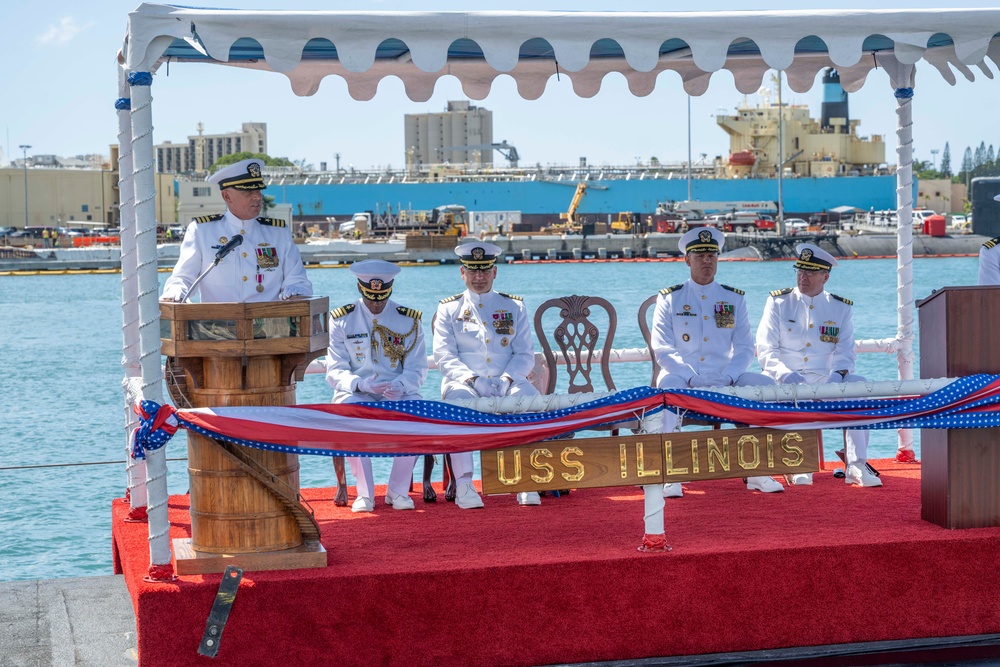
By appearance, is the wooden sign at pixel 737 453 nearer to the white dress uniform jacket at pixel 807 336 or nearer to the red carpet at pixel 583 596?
the red carpet at pixel 583 596

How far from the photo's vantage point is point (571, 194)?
98625 millimetres

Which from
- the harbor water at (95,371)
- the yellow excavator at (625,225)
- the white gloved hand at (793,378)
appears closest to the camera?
the white gloved hand at (793,378)

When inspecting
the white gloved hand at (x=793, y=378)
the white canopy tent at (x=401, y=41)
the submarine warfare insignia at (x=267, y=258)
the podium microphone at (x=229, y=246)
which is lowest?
the white gloved hand at (x=793, y=378)

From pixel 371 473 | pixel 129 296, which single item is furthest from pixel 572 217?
pixel 129 296

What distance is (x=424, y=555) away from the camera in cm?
496

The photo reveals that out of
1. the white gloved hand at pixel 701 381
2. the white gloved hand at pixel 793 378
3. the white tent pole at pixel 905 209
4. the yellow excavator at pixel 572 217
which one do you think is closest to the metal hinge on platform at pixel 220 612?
the white gloved hand at pixel 701 381

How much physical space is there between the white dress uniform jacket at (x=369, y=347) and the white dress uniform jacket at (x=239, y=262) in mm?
791

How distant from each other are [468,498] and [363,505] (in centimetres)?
50

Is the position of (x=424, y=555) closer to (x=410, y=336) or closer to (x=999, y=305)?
(x=410, y=336)

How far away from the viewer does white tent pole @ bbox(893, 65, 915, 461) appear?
6828 millimetres

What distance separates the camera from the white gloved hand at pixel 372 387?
20.1 feet

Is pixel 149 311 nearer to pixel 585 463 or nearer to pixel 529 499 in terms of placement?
pixel 585 463

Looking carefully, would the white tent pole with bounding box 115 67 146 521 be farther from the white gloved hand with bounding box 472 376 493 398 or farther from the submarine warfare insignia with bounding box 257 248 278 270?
the white gloved hand with bounding box 472 376 493 398

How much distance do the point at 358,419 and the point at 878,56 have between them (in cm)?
359
